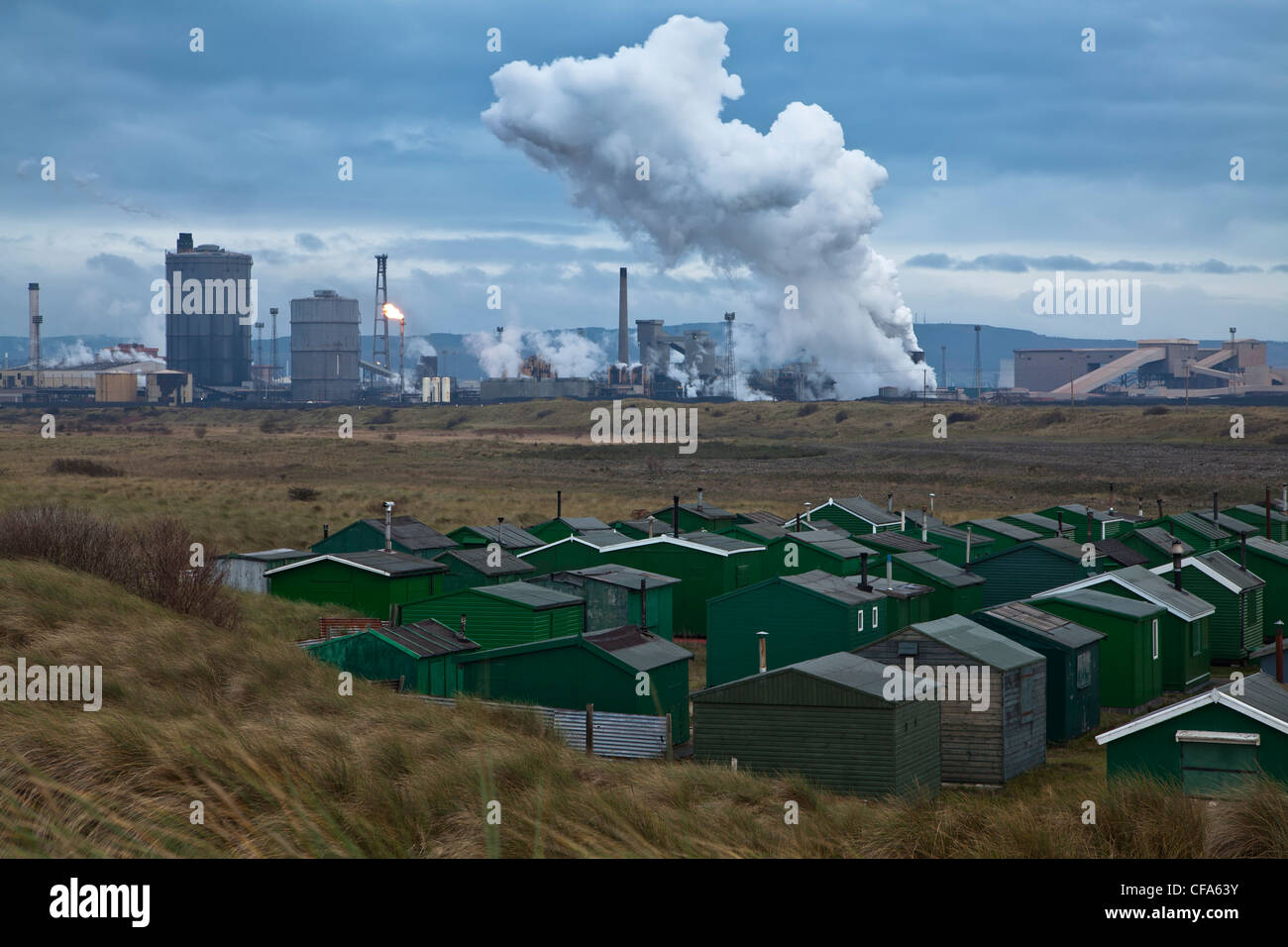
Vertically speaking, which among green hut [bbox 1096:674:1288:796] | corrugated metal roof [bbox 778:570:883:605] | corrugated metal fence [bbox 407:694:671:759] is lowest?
corrugated metal fence [bbox 407:694:671:759]

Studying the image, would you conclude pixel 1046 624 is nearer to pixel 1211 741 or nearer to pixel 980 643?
pixel 980 643

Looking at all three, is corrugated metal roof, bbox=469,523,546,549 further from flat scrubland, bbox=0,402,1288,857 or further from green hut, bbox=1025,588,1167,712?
green hut, bbox=1025,588,1167,712

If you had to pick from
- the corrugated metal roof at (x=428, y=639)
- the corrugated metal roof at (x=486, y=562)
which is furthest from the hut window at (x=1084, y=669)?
the corrugated metal roof at (x=486, y=562)

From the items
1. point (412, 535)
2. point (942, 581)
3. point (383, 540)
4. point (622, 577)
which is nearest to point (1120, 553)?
point (942, 581)

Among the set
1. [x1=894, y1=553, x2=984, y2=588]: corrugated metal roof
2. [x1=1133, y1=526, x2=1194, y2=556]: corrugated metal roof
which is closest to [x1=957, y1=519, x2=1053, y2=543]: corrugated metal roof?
[x1=1133, y1=526, x2=1194, y2=556]: corrugated metal roof
